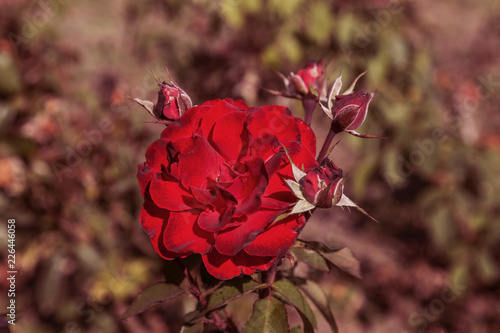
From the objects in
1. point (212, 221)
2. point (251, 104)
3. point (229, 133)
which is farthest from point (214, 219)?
point (251, 104)

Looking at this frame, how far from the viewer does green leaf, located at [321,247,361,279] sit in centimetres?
68

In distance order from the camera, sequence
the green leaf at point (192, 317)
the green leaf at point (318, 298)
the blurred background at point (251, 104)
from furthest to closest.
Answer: the blurred background at point (251, 104) < the green leaf at point (318, 298) < the green leaf at point (192, 317)

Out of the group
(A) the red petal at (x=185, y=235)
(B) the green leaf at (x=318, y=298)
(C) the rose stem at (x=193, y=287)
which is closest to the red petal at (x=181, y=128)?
(A) the red petal at (x=185, y=235)

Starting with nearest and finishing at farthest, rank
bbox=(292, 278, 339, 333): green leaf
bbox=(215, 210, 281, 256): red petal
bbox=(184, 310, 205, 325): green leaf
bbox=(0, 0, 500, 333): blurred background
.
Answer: bbox=(215, 210, 281, 256): red petal < bbox=(184, 310, 205, 325): green leaf < bbox=(292, 278, 339, 333): green leaf < bbox=(0, 0, 500, 333): blurred background

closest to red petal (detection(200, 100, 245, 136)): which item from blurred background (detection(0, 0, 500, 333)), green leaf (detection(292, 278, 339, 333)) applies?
green leaf (detection(292, 278, 339, 333))

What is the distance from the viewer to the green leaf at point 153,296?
0.69 metres

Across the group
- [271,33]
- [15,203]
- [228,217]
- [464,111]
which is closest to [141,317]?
[15,203]

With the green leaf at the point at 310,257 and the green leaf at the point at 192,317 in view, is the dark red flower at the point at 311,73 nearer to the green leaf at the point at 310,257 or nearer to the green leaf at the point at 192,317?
the green leaf at the point at 310,257

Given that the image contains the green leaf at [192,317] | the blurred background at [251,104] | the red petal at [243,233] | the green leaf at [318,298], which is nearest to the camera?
the red petal at [243,233]

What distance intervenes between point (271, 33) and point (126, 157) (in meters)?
1.17

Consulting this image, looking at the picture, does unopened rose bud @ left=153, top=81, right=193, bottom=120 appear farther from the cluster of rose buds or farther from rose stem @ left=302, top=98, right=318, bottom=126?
rose stem @ left=302, top=98, right=318, bottom=126

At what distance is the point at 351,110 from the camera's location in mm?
626

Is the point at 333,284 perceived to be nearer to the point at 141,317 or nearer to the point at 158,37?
the point at 141,317

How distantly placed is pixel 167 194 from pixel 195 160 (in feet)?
0.20
